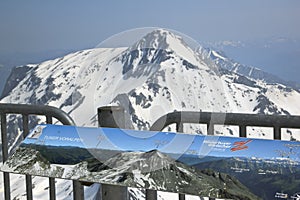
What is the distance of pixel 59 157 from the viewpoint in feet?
3.59

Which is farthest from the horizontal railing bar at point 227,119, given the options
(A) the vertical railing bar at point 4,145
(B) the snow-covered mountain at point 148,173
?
(A) the vertical railing bar at point 4,145

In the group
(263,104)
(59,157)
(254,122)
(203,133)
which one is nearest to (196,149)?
(203,133)

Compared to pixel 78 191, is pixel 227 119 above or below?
above

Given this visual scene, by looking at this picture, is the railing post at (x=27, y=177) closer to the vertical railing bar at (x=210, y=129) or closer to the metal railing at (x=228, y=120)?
the metal railing at (x=228, y=120)

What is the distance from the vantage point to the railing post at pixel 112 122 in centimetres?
105

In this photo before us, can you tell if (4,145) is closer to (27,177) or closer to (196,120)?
(27,177)

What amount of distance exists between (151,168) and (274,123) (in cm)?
33

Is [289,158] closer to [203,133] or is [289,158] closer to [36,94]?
[203,133]

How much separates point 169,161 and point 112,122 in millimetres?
212

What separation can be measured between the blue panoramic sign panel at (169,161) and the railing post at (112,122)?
2 centimetres

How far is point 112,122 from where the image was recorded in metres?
→ 1.10

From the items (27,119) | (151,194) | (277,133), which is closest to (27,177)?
(27,119)

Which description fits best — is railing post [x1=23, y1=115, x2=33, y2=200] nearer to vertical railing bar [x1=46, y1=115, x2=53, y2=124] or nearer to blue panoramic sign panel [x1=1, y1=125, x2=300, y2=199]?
vertical railing bar [x1=46, y1=115, x2=53, y2=124]

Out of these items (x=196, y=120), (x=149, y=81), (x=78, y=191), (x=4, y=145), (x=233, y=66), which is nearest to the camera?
(x=149, y=81)
